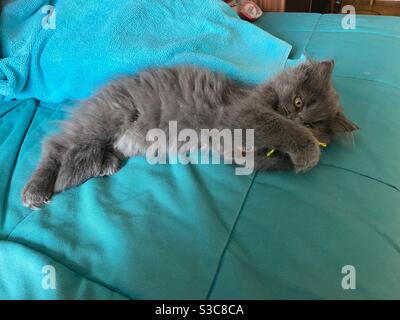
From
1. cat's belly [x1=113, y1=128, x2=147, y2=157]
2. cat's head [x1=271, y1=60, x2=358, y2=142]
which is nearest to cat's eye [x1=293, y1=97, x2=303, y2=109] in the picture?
cat's head [x1=271, y1=60, x2=358, y2=142]

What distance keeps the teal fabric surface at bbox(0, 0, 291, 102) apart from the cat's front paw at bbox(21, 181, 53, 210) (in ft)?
1.80

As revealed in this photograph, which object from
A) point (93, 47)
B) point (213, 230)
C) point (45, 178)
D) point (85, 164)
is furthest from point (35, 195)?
point (93, 47)

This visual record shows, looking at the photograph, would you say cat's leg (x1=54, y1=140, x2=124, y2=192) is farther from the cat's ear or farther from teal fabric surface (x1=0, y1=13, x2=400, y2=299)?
the cat's ear

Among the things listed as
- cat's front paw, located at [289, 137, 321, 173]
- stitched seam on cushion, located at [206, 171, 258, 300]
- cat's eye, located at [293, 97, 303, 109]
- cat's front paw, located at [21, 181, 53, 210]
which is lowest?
cat's front paw, located at [21, 181, 53, 210]

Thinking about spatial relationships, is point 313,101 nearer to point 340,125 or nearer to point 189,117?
point 340,125

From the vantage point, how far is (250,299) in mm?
777

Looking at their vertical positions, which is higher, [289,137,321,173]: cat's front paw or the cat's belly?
[289,137,321,173]: cat's front paw

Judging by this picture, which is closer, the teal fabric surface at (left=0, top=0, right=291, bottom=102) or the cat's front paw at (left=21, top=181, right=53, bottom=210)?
the cat's front paw at (left=21, top=181, right=53, bottom=210)

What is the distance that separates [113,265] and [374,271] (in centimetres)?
65

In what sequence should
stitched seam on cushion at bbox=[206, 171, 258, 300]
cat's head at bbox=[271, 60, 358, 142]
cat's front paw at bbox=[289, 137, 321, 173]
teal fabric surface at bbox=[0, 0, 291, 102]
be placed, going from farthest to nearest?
teal fabric surface at bbox=[0, 0, 291, 102], cat's head at bbox=[271, 60, 358, 142], cat's front paw at bbox=[289, 137, 321, 173], stitched seam on cushion at bbox=[206, 171, 258, 300]

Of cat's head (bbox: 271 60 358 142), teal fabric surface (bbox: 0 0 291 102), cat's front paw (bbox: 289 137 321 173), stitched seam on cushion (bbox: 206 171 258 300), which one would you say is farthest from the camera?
teal fabric surface (bbox: 0 0 291 102)

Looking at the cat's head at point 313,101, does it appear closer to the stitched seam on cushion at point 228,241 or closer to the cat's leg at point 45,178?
the stitched seam on cushion at point 228,241

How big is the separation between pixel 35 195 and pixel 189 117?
0.57 meters

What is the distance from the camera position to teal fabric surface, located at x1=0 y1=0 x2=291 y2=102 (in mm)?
1387
